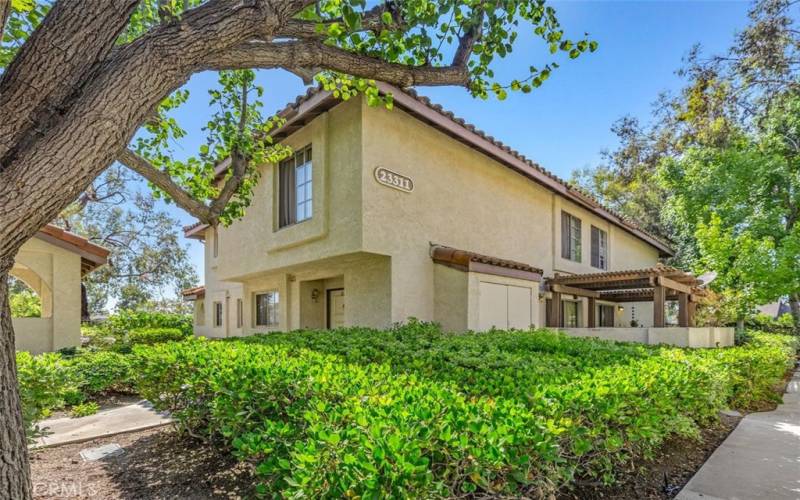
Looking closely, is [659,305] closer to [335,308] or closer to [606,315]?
[606,315]

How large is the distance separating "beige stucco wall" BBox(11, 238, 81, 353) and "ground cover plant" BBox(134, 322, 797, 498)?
25.3ft

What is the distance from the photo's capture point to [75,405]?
25.7ft

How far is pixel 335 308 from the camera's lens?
42.9 feet

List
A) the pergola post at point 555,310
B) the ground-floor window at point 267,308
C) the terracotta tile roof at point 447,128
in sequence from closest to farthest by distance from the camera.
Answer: the terracotta tile roof at point 447,128
the ground-floor window at point 267,308
the pergola post at point 555,310

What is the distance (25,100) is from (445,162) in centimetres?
954

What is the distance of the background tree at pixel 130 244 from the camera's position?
25441 mm

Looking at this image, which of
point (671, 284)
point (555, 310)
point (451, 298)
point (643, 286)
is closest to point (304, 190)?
point (451, 298)

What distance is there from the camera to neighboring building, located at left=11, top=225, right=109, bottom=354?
10.9 meters

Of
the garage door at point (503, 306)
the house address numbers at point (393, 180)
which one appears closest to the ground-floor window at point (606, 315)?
the garage door at point (503, 306)

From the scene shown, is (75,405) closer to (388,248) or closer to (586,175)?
(388,248)

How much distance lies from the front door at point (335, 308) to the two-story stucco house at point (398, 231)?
0.17 feet

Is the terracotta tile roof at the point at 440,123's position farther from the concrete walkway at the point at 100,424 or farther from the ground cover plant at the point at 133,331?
the ground cover plant at the point at 133,331

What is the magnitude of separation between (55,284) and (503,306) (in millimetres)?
12206

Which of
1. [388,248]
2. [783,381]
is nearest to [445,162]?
[388,248]
